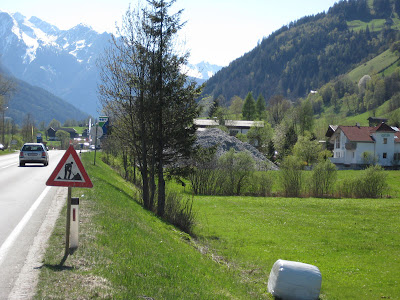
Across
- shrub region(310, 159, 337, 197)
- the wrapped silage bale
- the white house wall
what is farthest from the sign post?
the white house wall

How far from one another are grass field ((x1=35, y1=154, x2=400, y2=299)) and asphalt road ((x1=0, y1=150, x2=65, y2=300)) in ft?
1.62

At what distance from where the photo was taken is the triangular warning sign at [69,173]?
795cm

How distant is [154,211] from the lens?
19.6 metres

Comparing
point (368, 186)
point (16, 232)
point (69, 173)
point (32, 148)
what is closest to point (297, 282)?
point (69, 173)

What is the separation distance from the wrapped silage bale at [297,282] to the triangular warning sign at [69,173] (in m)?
4.84

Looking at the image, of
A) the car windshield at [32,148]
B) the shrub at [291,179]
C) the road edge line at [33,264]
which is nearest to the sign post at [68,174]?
the road edge line at [33,264]

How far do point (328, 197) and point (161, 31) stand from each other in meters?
25.4

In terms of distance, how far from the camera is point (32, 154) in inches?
1304

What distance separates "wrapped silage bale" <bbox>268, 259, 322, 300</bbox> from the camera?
32.1 feet

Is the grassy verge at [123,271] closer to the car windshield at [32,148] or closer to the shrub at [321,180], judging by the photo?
the car windshield at [32,148]

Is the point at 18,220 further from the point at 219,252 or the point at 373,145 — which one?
the point at 373,145

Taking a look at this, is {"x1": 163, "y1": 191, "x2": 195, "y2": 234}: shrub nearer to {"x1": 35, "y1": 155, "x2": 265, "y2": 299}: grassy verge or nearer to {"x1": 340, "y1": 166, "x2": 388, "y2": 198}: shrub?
{"x1": 35, "y1": 155, "x2": 265, "y2": 299}: grassy verge

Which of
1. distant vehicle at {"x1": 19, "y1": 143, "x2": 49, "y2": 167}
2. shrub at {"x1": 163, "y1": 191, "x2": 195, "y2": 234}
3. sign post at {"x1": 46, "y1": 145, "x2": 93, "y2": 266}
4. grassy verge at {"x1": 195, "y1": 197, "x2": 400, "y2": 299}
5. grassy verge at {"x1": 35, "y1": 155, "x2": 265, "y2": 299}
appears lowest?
grassy verge at {"x1": 195, "y1": 197, "x2": 400, "y2": 299}

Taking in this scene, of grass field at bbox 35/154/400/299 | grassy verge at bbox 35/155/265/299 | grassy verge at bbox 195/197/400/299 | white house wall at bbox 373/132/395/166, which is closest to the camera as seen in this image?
grassy verge at bbox 35/155/265/299
